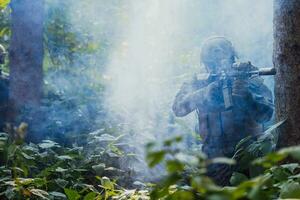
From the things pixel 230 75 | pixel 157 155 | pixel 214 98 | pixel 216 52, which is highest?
pixel 216 52

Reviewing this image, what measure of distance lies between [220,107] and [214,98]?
141 mm

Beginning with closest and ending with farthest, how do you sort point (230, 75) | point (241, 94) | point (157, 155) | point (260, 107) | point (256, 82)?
point (157, 155) < point (230, 75) < point (241, 94) < point (260, 107) < point (256, 82)

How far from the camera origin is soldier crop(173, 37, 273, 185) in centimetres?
450

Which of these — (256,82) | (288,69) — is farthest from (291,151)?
(256,82)

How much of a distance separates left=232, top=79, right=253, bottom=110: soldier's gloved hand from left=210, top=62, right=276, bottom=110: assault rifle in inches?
2.2

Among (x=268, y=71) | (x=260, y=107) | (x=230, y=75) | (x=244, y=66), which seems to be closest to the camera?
(x=268, y=71)

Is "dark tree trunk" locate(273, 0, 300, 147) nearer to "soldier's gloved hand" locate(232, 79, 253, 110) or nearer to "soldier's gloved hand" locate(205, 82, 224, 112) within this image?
"soldier's gloved hand" locate(232, 79, 253, 110)

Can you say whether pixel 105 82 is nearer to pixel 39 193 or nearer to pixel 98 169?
pixel 98 169

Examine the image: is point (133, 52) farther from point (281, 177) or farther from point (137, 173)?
point (281, 177)

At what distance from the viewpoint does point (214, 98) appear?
452 cm

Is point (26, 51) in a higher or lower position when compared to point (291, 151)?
higher

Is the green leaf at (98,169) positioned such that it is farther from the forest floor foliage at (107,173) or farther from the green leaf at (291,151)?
the green leaf at (291,151)

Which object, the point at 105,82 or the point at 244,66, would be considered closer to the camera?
the point at 244,66

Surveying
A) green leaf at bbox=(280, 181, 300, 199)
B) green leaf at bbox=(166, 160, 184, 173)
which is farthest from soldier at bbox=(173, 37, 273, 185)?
green leaf at bbox=(166, 160, 184, 173)
